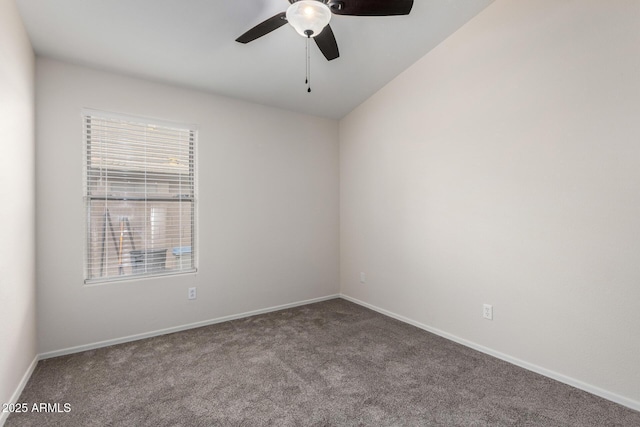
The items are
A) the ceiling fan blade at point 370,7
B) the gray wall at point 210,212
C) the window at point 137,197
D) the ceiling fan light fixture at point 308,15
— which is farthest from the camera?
the window at point 137,197

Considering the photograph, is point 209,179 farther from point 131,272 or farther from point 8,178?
point 8,178

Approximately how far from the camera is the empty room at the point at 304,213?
2043 millimetres

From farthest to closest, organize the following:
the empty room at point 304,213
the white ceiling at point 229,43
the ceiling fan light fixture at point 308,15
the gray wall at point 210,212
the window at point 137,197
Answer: the window at point 137,197 < the gray wall at point 210,212 < the white ceiling at point 229,43 < the empty room at point 304,213 < the ceiling fan light fixture at point 308,15

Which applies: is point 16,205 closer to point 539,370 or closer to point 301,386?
point 301,386

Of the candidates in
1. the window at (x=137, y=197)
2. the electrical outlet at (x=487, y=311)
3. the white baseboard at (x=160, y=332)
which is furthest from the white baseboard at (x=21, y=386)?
the electrical outlet at (x=487, y=311)

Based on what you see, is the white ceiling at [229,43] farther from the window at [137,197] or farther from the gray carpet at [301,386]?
the gray carpet at [301,386]

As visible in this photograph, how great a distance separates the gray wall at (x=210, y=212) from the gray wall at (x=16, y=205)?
0.60 ft

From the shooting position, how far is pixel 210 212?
3465mm

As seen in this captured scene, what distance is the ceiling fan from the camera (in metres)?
1.70

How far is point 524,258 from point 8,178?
3.62 m

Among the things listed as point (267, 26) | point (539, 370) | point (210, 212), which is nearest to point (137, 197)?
point (210, 212)

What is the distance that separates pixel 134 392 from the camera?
2.17 metres

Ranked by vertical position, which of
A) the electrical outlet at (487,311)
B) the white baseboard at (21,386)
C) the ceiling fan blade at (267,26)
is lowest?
the white baseboard at (21,386)

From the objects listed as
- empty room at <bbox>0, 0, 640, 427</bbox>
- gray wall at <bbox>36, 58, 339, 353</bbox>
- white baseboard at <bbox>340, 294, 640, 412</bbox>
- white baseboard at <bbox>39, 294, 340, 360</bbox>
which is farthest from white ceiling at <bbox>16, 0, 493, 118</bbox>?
white baseboard at <bbox>340, 294, 640, 412</bbox>
